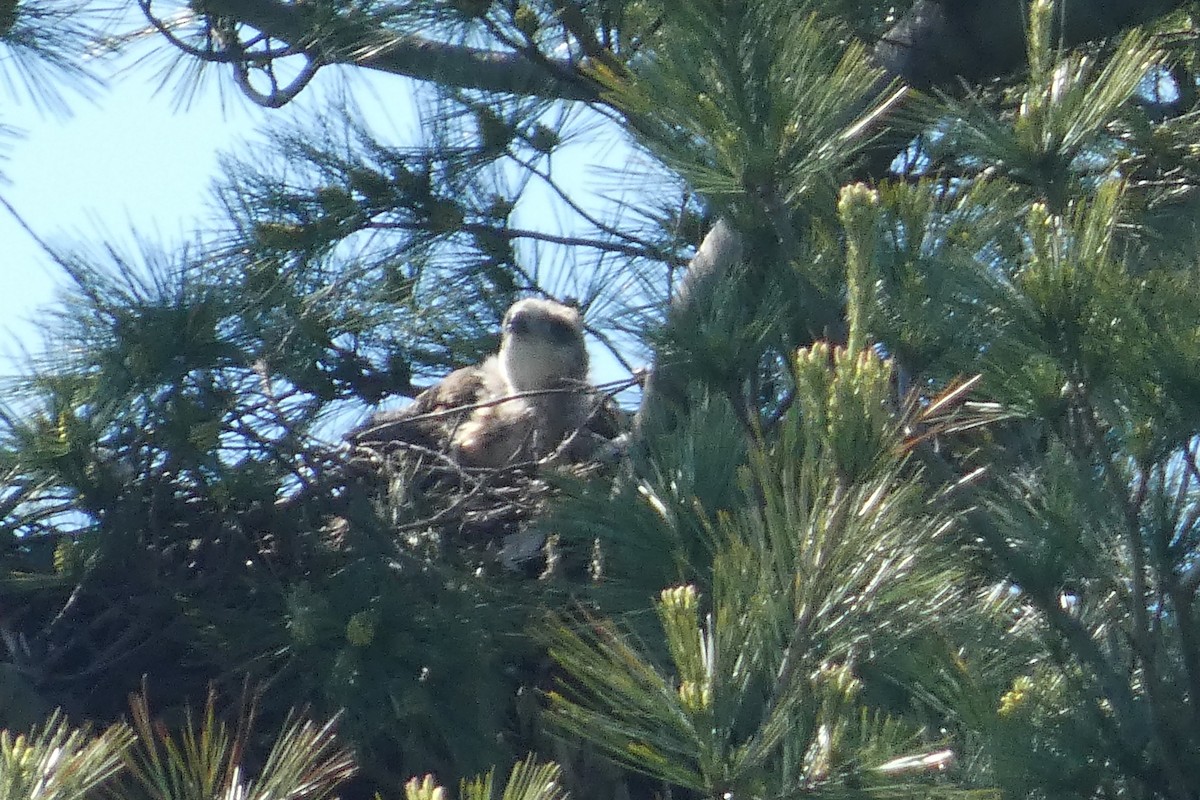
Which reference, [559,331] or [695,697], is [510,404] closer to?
[559,331]

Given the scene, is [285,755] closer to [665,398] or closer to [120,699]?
[665,398]

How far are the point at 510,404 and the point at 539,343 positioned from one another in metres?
0.26

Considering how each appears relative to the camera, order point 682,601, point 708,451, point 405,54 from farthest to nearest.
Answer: point 405,54
point 708,451
point 682,601

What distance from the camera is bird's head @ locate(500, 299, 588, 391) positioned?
5.09 m

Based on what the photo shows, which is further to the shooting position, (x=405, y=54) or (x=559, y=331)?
(x=559, y=331)

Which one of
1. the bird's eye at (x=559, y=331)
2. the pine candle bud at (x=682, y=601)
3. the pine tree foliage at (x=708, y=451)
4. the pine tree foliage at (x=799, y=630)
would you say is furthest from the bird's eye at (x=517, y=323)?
the pine candle bud at (x=682, y=601)

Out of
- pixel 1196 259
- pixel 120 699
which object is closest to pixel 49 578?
pixel 120 699

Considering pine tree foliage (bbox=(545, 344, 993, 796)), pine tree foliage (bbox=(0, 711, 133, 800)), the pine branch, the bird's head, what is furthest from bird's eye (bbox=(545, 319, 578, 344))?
pine tree foliage (bbox=(0, 711, 133, 800))

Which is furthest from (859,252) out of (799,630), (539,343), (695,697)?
(539,343)

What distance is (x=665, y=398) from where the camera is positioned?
3.21 m

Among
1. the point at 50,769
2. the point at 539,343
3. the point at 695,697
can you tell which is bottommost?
the point at 50,769

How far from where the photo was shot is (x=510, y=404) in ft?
16.7

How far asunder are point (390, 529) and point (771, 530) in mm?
1972

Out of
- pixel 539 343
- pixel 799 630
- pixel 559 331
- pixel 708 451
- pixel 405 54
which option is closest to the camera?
pixel 799 630
